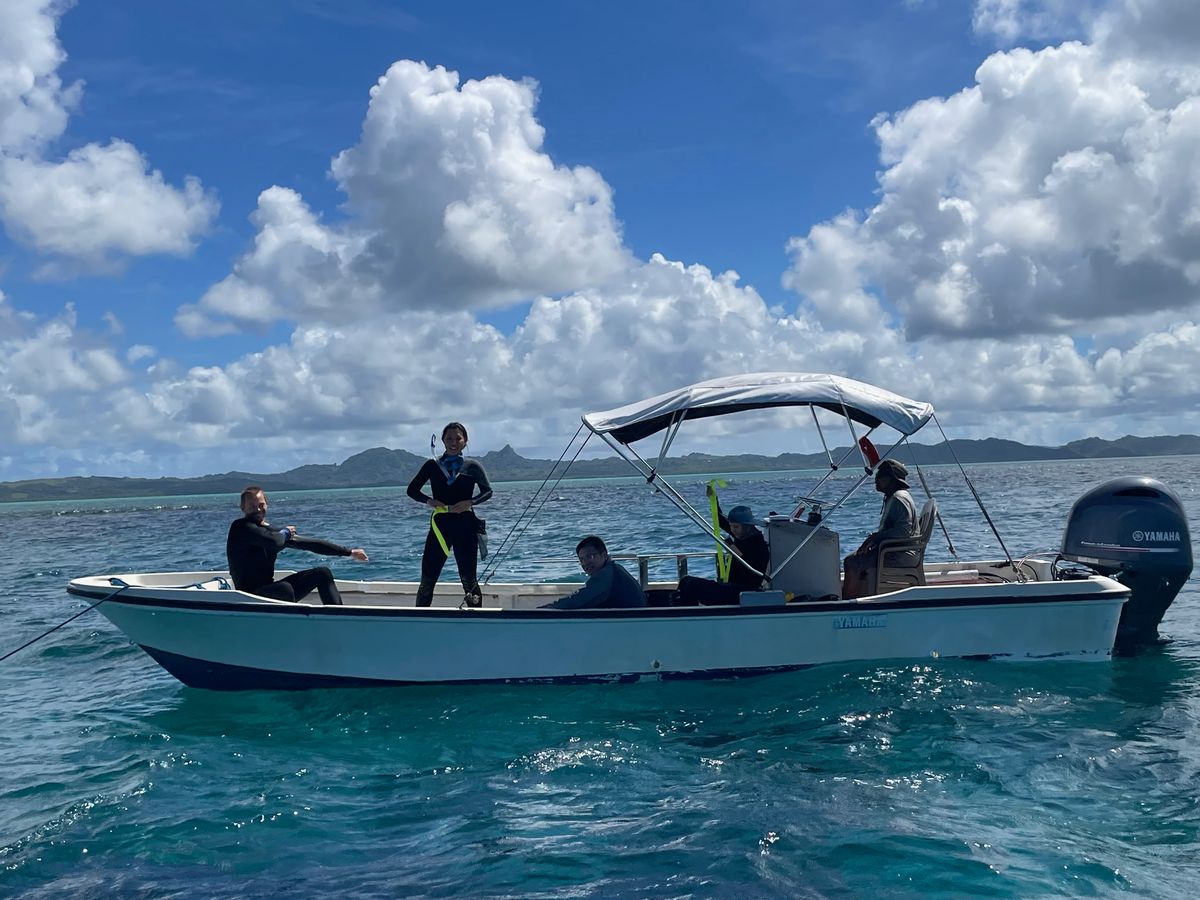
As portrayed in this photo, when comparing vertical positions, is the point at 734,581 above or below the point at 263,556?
below

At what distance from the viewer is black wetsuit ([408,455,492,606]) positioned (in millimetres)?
9625

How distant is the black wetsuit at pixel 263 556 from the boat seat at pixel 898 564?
215 inches

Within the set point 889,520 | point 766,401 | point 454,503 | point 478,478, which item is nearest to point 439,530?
point 454,503

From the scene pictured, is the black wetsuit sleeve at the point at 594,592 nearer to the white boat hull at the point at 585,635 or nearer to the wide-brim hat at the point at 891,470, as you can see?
the white boat hull at the point at 585,635

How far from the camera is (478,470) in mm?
9703

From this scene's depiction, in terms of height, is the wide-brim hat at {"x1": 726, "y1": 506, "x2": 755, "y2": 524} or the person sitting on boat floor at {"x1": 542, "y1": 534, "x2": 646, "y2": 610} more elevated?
the wide-brim hat at {"x1": 726, "y1": 506, "x2": 755, "y2": 524}

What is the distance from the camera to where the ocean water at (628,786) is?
5645 mm

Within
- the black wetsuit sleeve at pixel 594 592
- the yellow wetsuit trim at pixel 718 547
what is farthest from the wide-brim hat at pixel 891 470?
the black wetsuit sleeve at pixel 594 592

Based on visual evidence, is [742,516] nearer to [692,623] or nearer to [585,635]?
[692,623]

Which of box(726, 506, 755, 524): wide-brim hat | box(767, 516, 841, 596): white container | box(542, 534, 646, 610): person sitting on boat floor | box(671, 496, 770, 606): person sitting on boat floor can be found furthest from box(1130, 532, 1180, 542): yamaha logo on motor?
box(542, 534, 646, 610): person sitting on boat floor

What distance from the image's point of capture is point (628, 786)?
7.05 metres

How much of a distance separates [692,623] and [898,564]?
232 centimetres

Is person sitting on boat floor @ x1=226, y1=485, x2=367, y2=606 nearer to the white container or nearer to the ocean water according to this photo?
the ocean water

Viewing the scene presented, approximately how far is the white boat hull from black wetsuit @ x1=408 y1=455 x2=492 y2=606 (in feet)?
2.23
